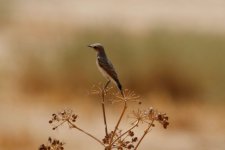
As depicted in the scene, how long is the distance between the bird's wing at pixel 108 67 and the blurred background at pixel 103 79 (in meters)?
9.77

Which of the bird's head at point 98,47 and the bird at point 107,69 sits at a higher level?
the bird's head at point 98,47

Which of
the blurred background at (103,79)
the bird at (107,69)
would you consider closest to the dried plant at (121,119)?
the bird at (107,69)

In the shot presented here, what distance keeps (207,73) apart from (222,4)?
15.5m

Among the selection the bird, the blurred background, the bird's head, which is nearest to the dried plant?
the bird

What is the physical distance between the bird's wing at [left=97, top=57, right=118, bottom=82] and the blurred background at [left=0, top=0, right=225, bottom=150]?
9771mm

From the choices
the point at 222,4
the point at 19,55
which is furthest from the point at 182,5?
the point at 19,55

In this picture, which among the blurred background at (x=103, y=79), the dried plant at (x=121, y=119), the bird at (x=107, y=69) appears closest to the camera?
the dried plant at (x=121, y=119)

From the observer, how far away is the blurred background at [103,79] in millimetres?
17391

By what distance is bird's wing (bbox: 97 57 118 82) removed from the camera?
5.39 meters

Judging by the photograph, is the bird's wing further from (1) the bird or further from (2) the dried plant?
(2) the dried plant

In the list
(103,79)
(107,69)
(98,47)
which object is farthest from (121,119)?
(103,79)

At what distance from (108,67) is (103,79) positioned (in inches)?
469

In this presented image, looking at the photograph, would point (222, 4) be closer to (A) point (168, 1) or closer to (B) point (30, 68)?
(A) point (168, 1)

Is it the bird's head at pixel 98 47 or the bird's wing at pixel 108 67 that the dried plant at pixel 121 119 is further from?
the bird's head at pixel 98 47
